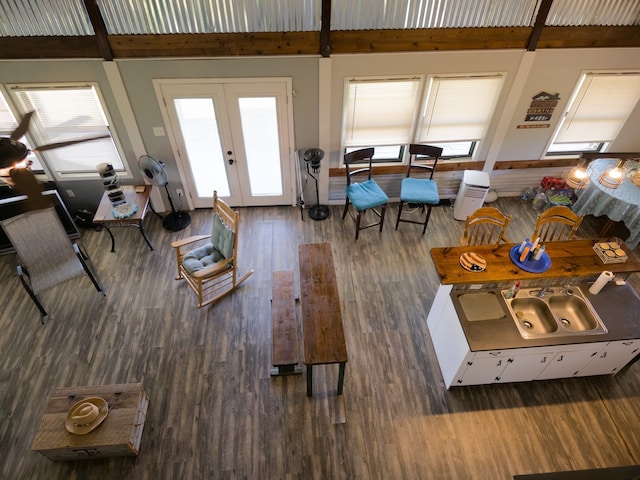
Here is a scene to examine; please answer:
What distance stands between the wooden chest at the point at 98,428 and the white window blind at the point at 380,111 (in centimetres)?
379

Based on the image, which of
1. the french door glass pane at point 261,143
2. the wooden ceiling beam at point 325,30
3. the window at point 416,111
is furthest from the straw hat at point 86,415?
the wooden ceiling beam at point 325,30

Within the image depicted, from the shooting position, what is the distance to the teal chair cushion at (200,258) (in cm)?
412

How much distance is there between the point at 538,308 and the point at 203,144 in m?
4.26

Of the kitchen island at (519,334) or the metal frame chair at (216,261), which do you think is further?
the metal frame chair at (216,261)

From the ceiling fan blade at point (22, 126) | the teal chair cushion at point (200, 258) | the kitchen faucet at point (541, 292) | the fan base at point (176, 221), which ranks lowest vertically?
the fan base at point (176, 221)

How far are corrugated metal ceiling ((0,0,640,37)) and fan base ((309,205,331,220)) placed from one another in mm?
2372

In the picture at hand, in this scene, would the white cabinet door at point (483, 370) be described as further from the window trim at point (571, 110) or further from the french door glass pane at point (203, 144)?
the french door glass pane at point (203, 144)

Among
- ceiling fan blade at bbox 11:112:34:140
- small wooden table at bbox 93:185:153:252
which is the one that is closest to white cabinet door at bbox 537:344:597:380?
ceiling fan blade at bbox 11:112:34:140

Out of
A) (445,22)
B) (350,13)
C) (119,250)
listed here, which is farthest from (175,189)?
(445,22)

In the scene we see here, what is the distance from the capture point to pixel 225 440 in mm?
3252

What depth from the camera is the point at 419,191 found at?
5.04 m

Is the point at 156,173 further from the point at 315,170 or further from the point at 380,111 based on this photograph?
the point at 380,111

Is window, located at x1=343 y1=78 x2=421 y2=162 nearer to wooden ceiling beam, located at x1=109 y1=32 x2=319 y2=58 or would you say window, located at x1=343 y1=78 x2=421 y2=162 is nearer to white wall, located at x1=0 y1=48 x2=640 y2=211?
white wall, located at x1=0 y1=48 x2=640 y2=211

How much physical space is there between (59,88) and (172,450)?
4045 mm
